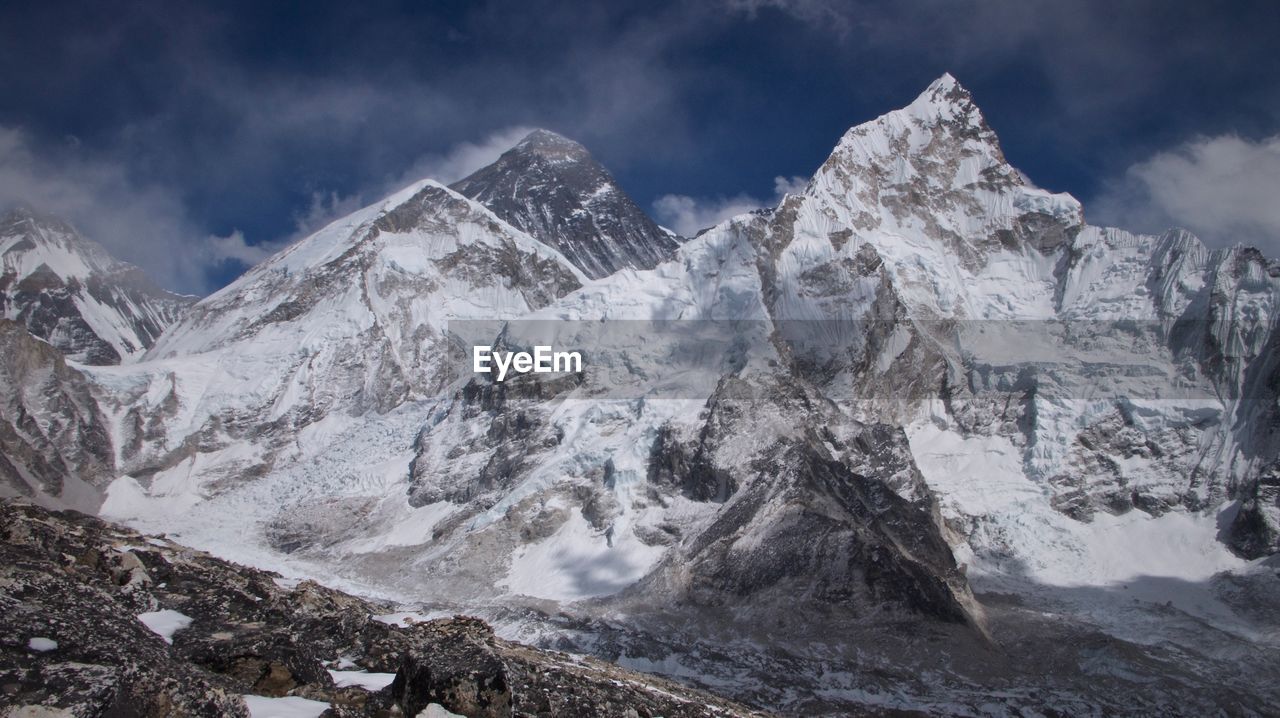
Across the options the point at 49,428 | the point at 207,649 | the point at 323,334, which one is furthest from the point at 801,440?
the point at 49,428

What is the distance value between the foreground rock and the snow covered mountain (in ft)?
153

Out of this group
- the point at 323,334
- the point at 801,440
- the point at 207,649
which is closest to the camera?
the point at 207,649

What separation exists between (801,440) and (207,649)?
9628 centimetres

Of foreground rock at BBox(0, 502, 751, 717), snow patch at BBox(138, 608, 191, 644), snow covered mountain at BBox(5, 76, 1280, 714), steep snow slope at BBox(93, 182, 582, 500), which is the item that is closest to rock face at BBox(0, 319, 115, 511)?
snow covered mountain at BBox(5, 76, 1280, 714)

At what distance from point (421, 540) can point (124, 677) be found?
103 m

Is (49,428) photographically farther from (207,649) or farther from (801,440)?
(207,649)

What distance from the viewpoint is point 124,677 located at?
15852mm

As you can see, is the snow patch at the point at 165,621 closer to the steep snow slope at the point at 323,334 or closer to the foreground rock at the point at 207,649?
the foreground rock at the point at 207,649

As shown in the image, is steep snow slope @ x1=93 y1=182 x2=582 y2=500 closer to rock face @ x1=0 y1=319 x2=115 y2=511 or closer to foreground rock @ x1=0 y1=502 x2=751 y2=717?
rock face @ x1=0 y1=319 x2=115 y2=511

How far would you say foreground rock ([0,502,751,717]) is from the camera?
52.2ft

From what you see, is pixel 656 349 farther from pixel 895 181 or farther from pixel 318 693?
pixel 318 693

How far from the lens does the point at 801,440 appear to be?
11444cm

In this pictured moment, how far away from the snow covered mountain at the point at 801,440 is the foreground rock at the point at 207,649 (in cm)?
4668

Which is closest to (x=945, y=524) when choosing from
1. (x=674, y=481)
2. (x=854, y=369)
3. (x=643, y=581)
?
(x=854, y=369)
